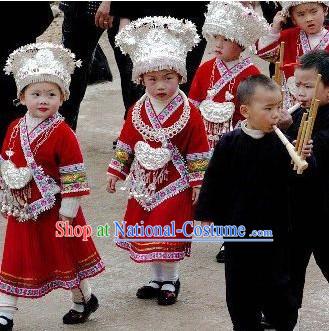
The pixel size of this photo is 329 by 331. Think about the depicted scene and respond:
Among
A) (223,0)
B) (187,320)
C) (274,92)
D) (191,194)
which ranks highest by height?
(223,0)

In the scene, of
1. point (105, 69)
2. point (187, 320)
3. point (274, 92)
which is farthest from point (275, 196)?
point (105, 69)

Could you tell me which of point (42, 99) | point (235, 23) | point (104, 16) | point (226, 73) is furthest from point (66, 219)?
point (104, 16)

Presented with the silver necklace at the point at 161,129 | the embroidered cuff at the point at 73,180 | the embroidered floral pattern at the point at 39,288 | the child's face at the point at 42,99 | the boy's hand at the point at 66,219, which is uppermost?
the child's face at the point at 42,99

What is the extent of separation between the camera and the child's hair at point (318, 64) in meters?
4.48

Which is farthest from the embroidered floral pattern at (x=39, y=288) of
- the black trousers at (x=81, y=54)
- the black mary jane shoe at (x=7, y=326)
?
the black trousers at (x=81, y=54)

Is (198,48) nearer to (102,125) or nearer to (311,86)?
(102,125)

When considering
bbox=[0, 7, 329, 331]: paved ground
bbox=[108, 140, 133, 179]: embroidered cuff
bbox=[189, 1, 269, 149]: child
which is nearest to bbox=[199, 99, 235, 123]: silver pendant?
bbox=[189, 1, 269, 149]: child

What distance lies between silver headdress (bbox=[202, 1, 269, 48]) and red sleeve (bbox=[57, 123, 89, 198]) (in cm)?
132

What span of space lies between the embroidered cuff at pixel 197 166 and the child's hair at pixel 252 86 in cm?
73

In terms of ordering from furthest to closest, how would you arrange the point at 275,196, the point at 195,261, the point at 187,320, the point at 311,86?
the point at 195,261, the point at 187,320, the point at 311,86, the point at 275,196

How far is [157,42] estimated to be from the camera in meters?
5.06

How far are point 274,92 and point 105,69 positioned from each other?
4900 mm

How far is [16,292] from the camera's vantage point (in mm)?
4707

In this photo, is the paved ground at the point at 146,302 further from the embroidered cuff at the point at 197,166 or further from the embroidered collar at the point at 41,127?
the embroidered collar at the point at 41,127
